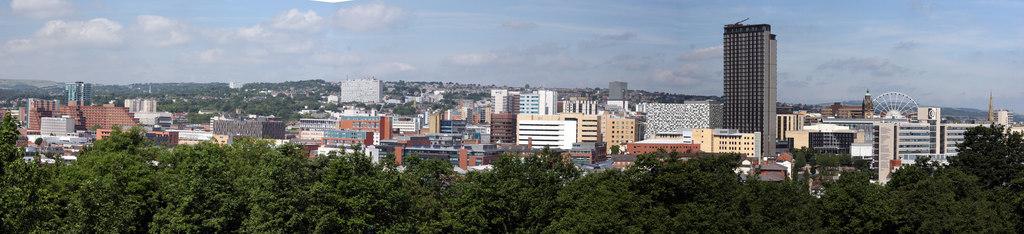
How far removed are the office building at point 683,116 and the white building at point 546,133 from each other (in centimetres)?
672

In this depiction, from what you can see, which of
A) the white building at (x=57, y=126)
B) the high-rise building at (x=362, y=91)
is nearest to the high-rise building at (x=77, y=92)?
the white building at (x=57, y=126)

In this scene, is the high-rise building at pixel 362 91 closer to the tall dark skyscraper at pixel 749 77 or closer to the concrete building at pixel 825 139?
the tall dark skyscraper at pixel 749 77

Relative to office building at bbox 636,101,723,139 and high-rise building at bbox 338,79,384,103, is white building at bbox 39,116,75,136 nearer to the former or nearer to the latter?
office building at bbox 636,101,723,139

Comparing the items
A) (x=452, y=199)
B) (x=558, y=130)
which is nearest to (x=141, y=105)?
(x=558, y=130)

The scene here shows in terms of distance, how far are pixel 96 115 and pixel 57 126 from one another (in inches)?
83.1

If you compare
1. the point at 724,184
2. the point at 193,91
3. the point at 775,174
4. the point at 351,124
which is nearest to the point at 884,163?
the point at 775,174

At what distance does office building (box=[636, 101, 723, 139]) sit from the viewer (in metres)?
42.4

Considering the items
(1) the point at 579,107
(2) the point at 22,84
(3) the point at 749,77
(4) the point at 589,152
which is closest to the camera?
(4) the point at 589,152

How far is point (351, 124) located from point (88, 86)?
80.1ft

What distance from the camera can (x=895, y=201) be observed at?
30.0 ft

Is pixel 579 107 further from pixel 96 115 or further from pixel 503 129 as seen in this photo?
pixel 96 115

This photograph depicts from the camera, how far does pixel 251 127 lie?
4416cm

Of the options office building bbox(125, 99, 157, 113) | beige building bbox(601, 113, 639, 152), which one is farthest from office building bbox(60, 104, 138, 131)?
beige building bbox(601, 113, 639, 152)

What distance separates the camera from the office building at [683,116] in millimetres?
42375
